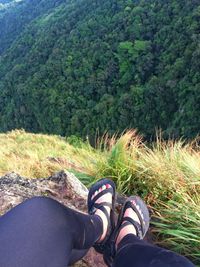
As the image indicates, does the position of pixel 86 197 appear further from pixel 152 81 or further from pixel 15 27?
pixel 15 27

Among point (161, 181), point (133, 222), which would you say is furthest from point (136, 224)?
point (161, 181)

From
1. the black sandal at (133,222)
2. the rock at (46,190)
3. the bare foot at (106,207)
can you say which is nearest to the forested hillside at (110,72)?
the rock at (46,190)

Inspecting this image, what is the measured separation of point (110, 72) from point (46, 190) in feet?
173

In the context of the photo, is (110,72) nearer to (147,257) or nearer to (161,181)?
(161,181)

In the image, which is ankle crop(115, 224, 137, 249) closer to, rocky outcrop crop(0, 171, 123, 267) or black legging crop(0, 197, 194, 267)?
black legging crop(0, 197, 194, 267)

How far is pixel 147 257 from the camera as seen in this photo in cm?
189

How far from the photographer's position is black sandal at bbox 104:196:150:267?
256 centimetres

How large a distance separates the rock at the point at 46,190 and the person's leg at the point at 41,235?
2.45 ft

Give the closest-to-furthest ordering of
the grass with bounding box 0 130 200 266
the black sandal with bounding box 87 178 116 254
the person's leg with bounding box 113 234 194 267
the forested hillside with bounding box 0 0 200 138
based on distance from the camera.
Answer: the person's leg with bounding box 113 234 194 267, the grass with bounding box 0 130 200 266, the black sandal with bounding box 87 178 116 254, the forested hillside with bounding box 0 0 200 138

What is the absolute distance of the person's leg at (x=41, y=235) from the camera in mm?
1850

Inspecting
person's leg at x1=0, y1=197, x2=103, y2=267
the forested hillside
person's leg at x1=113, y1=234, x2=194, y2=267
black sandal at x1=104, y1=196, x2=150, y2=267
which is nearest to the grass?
black sandal at x1=104, y1=196, x2=150, y2=267

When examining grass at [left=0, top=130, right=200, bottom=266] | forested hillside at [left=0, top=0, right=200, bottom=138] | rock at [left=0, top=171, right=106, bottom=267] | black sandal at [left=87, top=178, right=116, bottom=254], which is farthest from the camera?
forested hillside at [left=0, top=0, right=200, bottom=138]

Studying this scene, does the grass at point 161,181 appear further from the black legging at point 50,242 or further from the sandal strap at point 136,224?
the black legging at point 50,242

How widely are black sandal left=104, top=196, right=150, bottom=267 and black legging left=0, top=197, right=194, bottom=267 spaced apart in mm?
186
